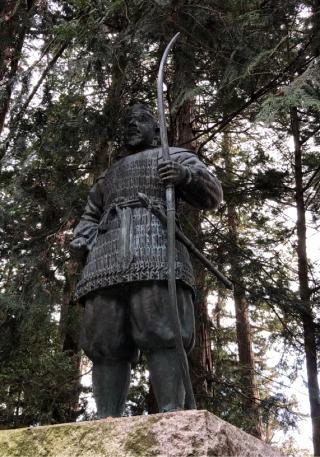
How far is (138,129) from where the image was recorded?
144 inches

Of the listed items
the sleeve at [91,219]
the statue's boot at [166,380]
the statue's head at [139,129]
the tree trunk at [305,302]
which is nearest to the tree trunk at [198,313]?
the tree trunk at [305,302]

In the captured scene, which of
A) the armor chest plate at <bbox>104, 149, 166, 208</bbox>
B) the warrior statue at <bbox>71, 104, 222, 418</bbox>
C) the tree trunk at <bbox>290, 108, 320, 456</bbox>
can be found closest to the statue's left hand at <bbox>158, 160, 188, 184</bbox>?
the warrior statue at <bbox>71, 104, 222, 418</bbox>

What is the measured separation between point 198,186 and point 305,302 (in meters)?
4.31

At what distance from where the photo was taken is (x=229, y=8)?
241 inches

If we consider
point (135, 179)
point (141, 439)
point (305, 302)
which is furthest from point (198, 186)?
point (305, 302)

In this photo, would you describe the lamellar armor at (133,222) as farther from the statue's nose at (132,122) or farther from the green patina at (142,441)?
the green patina at (142,441)

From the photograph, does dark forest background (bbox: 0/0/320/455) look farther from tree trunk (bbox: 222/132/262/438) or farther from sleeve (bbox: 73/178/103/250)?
sleeve (bbox: 73/178/103/250)

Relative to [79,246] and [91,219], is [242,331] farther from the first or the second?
[79,246]

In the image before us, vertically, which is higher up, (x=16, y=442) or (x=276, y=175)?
(x=276, y=175)

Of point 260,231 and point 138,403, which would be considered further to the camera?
point 260,231

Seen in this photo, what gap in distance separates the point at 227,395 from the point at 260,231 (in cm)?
370

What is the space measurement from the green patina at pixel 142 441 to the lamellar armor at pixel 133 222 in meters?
0.90

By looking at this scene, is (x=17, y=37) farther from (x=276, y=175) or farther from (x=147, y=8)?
(x=276, y=175)

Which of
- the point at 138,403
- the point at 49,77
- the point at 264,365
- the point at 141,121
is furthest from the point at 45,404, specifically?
the point at 264,365
